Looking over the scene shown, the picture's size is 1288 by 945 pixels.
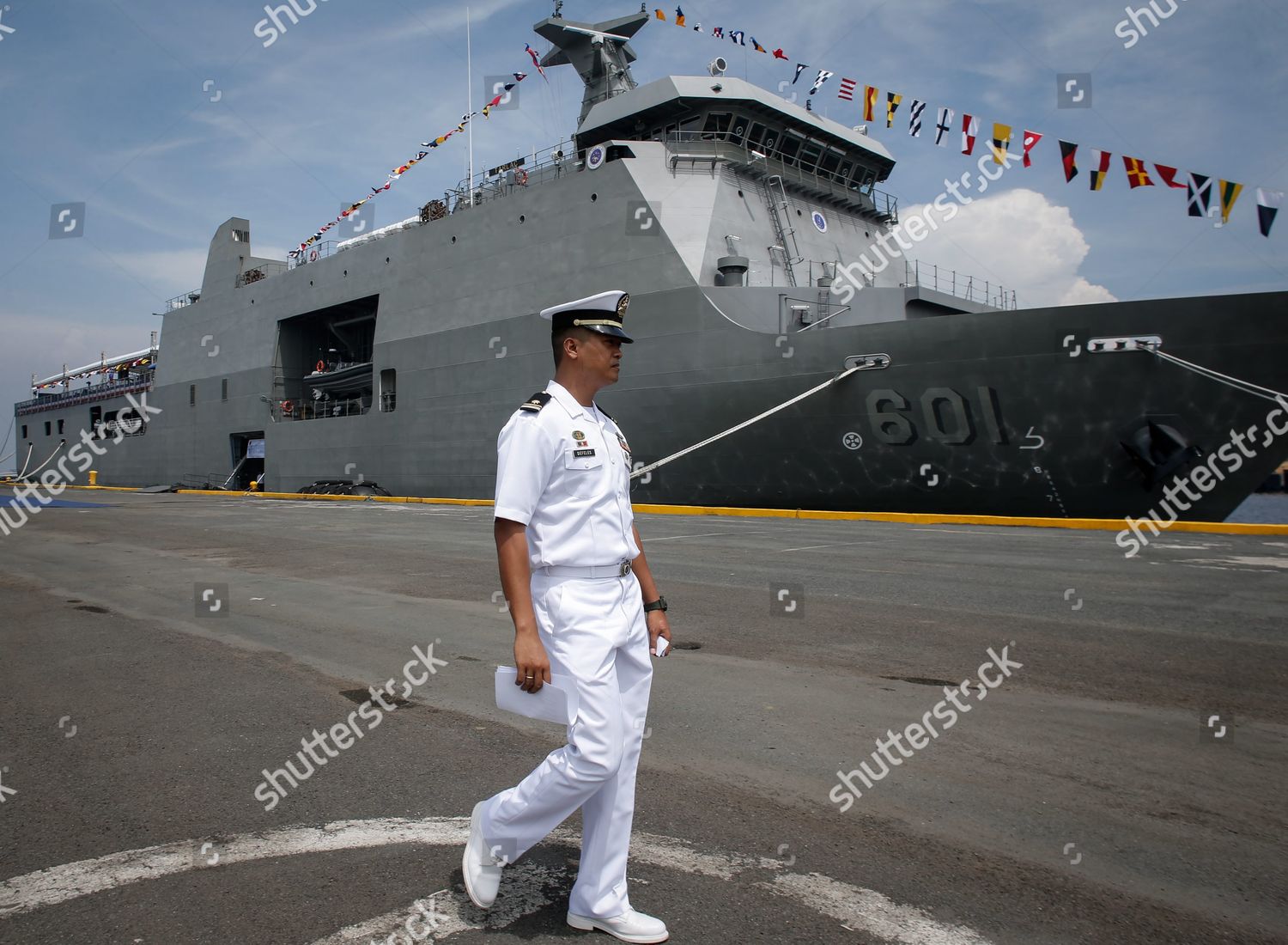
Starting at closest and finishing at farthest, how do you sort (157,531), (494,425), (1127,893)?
(1127,893), (157,531), (494,425)

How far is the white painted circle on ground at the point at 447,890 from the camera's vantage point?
220 centimetres

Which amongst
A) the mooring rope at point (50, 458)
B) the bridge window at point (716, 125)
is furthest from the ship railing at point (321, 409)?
the mooring rope at point (50, 458)

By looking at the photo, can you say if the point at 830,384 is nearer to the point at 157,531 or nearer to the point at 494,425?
the point at 494,425

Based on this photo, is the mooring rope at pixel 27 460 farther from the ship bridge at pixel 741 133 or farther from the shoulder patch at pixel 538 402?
the shoulder patch at pixel 538 402

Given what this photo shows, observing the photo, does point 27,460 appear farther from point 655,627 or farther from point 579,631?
point 579,631

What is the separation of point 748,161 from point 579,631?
706 inches

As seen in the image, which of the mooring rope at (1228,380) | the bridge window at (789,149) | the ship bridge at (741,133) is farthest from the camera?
the bridge window at (789,149)

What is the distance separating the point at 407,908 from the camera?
7.54 feet

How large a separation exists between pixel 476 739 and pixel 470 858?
1.50 metres

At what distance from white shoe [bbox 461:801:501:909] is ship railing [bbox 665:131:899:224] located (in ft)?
56.3

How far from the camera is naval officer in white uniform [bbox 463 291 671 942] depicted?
7.27ft

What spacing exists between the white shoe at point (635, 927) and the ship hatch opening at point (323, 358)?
2632 centimetres

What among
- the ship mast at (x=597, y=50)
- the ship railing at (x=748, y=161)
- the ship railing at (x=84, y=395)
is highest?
the ship mast at (x=597, y=50)

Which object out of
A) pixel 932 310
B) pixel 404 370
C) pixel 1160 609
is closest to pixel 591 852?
pixel 1160 609
